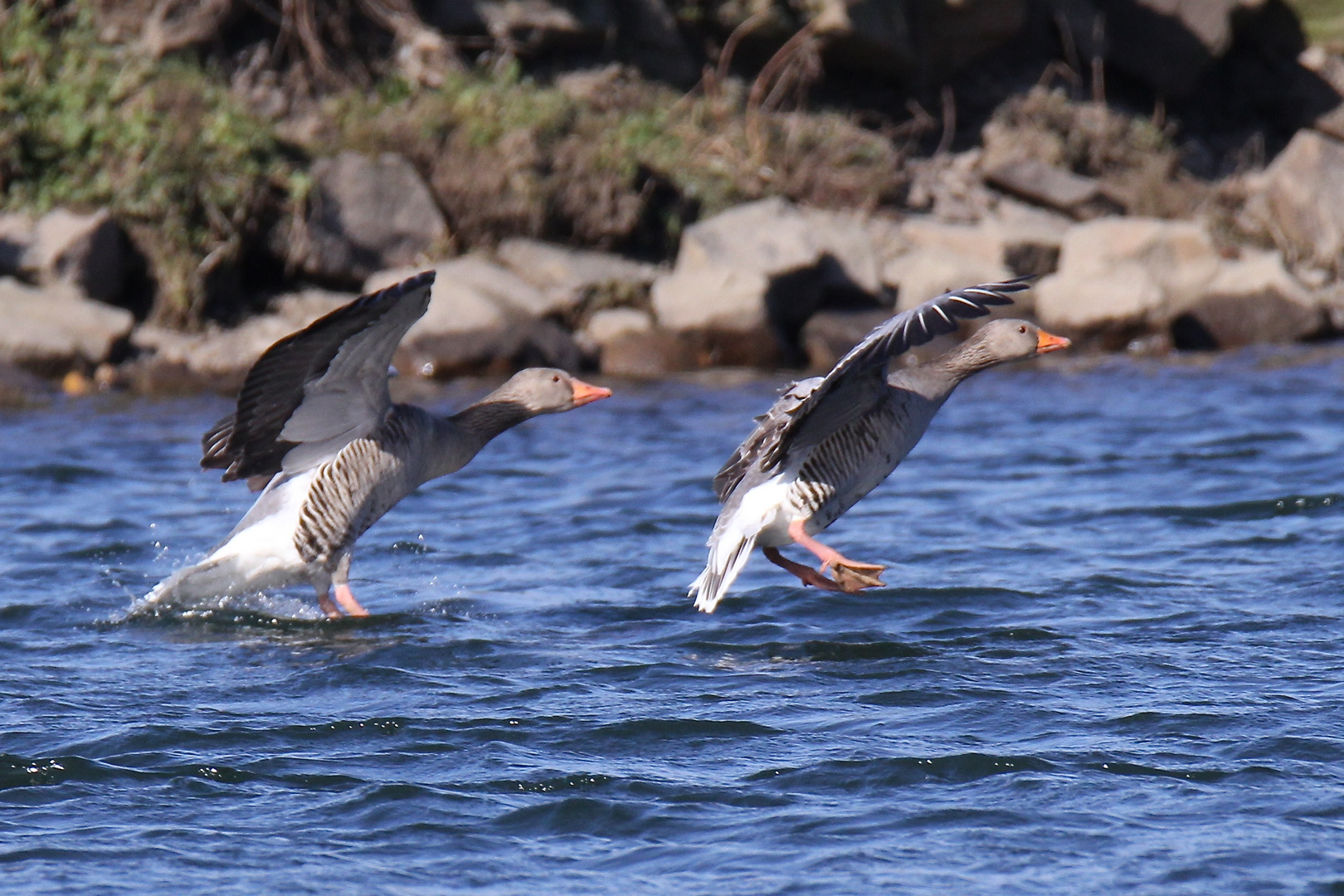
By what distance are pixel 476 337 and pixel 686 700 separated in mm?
10129

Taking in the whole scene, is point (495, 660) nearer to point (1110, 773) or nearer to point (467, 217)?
point (1110, 773)

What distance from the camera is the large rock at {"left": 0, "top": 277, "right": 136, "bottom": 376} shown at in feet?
49.4

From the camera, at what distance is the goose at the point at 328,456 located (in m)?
7.18

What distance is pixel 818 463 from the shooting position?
296 inches

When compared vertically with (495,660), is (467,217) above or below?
above

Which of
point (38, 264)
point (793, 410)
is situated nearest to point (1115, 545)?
point (793, 410)

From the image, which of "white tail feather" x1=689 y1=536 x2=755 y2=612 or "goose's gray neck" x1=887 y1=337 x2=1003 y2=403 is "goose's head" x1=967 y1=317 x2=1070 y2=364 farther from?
"white tail feather" x1=689 y1=536 x2=755 y2=612

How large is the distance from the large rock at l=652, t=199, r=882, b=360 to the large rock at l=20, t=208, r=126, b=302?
5.64 m

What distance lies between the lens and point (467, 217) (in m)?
18.0

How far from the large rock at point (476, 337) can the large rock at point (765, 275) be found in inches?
56.0

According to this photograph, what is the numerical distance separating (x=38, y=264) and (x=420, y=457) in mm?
10016

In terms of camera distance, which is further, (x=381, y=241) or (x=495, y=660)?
(x=381, y=241)

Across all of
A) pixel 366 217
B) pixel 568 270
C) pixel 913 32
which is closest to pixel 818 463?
pixel 568 270

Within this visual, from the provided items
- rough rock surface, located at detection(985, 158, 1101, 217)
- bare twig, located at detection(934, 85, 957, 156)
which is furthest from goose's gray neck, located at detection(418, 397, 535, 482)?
bare twig, located at detection(934, 85, 957, 156)
